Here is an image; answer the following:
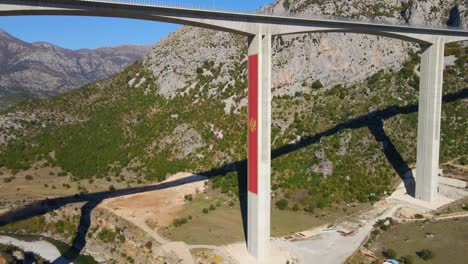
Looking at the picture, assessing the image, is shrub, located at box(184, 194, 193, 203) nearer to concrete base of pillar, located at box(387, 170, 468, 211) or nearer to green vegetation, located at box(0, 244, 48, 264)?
green vegetation, located at box(0, 244, 48, 264)

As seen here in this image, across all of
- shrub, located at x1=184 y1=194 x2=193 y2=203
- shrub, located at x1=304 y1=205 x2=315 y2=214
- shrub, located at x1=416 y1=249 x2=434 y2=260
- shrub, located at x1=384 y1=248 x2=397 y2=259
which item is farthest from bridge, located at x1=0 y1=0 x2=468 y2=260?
shrub, located at x1=184 y1=194 x2=193 y2=203

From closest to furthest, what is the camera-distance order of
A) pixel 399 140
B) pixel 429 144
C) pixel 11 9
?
1. pixel 11 9
2. pixel 429 144
3. pixel 399 140

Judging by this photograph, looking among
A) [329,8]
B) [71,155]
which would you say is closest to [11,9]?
[71,155]

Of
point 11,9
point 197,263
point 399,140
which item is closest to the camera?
point 11,9

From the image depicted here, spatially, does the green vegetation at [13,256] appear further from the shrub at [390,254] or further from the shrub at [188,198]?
the shrub at [390,254]

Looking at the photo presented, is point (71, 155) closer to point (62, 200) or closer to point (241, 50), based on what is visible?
point (62, 200)

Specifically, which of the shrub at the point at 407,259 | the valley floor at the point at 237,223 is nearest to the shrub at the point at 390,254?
the shrub at the point at 407,259
